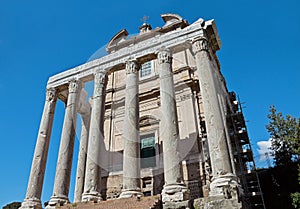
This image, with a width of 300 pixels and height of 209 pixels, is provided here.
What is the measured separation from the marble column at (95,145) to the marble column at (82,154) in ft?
13.9

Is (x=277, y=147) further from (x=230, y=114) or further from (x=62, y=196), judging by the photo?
(x=62, y=196)

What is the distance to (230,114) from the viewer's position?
19891mm

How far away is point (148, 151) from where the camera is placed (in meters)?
19.2

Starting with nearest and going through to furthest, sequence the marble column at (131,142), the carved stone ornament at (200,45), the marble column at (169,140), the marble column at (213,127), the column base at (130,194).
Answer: the marble column at (213,127)
the marble column at (169,140)
the column base at (130,194)
the marble column at (131,142)
the carved stone ornament at (200,45)

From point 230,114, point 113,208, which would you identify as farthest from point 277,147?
point 113,208

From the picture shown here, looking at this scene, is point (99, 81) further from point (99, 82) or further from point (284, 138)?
point (284, 138)

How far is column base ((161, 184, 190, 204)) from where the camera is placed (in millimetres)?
11125

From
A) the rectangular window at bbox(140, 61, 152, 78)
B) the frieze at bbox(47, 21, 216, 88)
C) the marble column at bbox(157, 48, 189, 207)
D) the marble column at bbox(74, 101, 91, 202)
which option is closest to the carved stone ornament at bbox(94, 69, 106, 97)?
the frieze at bbox(47, 21, 216, 88)

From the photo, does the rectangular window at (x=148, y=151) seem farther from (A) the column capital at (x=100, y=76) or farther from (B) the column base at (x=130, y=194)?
(B) the column base at (x=130, y=194)

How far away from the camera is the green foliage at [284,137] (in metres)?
16.7

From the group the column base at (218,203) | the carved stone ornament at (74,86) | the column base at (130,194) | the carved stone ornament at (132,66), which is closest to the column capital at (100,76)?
the carved stone ornament at (74,86)

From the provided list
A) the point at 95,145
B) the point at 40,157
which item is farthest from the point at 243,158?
the point at 40,157

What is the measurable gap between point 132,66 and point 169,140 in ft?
20.0

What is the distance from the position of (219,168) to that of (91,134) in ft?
24.8
